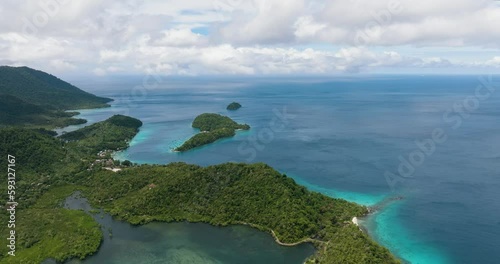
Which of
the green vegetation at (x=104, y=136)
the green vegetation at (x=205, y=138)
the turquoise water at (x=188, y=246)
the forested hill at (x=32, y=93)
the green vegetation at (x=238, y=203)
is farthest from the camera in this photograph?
the forested hill at (x=32, y=93)

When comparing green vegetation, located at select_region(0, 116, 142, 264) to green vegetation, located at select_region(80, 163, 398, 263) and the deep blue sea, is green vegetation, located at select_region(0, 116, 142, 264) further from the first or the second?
the deep blue sea

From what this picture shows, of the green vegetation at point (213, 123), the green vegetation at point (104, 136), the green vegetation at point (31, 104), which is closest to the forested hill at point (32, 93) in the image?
the green vegetation at point (31, 104)

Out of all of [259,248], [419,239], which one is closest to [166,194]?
[259,248]

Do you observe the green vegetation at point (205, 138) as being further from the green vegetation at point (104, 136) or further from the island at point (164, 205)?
the island at point (164, 205)

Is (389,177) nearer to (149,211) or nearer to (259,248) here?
(259,248)

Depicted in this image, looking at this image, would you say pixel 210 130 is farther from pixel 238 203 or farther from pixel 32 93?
pixel 32 93
